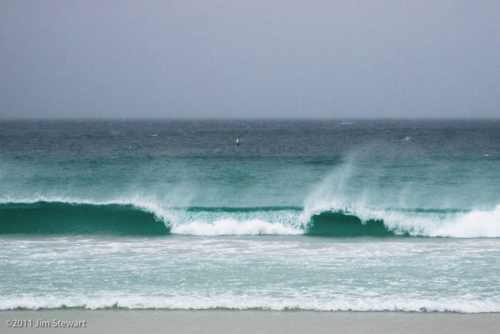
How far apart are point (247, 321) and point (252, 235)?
25.5ft

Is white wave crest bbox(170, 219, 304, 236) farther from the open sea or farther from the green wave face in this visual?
the green wave face

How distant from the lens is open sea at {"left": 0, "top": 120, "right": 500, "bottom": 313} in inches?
383

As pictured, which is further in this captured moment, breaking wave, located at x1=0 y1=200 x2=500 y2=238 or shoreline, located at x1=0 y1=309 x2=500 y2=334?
breaking wave, located at x1=0 y1=200 x2=500 y2=238

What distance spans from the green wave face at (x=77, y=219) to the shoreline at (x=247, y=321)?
7918 millimetres

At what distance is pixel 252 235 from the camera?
16.3 meters

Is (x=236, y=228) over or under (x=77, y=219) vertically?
over

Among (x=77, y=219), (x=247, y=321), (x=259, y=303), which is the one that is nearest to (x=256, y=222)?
(x=77, y=219)

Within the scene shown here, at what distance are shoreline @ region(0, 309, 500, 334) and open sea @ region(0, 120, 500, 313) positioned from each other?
25 centimetres

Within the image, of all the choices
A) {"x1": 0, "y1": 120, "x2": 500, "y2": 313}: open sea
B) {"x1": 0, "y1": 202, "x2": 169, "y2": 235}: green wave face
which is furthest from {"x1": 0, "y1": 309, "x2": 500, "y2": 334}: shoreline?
{"x1": 0, "y1": 202, "x2": 169, "y2": 235}: green wave face

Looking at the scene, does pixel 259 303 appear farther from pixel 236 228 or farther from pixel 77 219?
pixel 77 219

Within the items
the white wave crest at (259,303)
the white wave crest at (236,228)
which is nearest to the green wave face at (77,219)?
the white wave crest at (236,228)

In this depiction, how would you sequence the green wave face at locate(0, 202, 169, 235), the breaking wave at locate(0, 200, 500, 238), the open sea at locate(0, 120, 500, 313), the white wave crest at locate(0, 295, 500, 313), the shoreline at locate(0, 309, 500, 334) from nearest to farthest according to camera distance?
the shoreline at locate(0, 309, 500, 334), the white wave crest at locate(0, 295, 500, 313), the open sea at locate(0, 120, 500, 313), the breaking wave at locate(0, 200, 500, 238), the green wave face at locate(0, 202, 169, 235)

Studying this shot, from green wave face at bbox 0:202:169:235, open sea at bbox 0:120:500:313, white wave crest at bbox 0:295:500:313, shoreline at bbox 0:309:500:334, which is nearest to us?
shoreline at bbox 0:309:500:334

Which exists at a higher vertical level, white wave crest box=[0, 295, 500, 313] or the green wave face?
white wave crest box=[0, 295, 500, 313]
